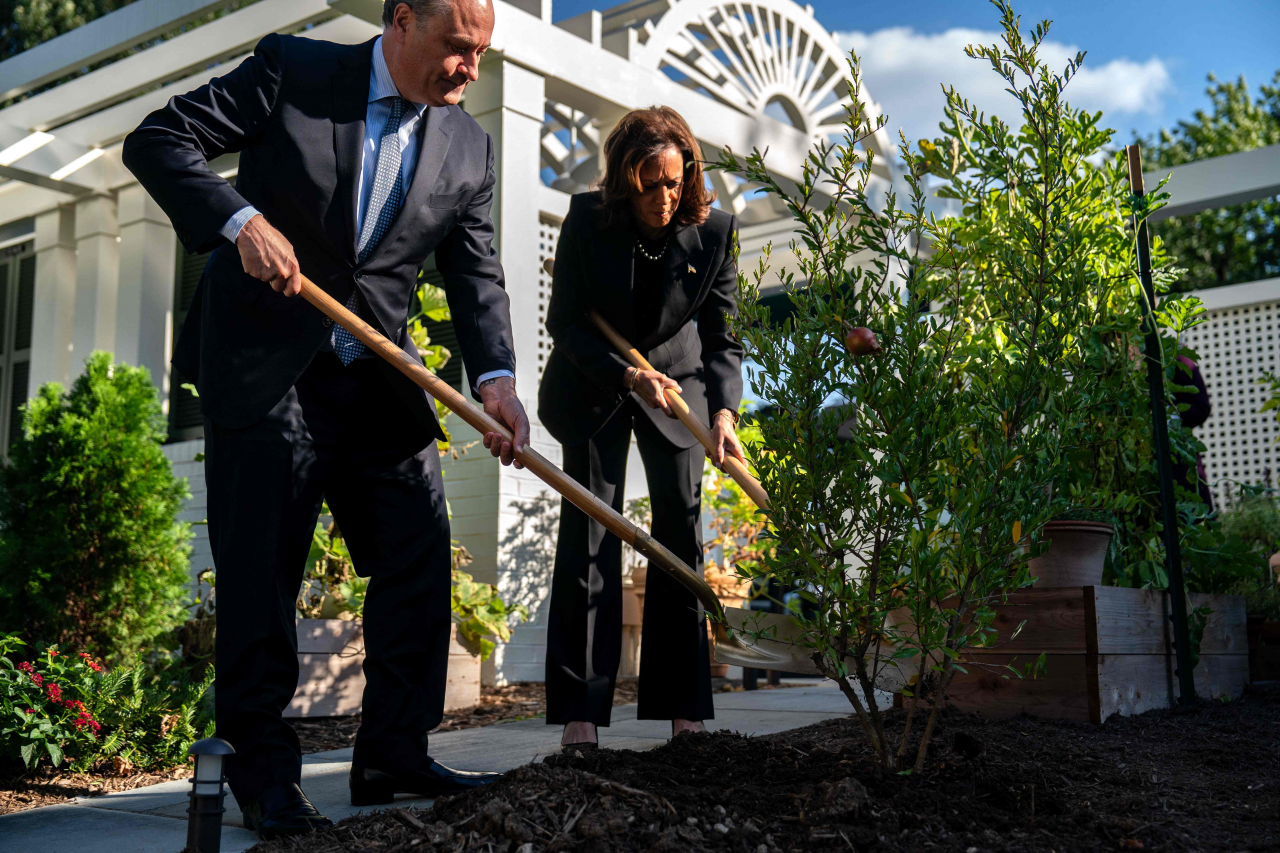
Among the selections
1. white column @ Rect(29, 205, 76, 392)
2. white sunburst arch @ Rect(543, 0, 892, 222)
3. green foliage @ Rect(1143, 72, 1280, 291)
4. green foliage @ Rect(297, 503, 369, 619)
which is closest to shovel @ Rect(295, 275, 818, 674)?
green foliage @ Rect(297, 503, 369, 619)

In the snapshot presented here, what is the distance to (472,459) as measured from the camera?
5.32m

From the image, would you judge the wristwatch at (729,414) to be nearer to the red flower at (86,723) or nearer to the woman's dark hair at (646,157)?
the woman's dark hair at (646,157)

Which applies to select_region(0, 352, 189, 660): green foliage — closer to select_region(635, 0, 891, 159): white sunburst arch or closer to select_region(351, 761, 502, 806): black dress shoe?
select_region(351, 761, 502, 806): black dress shoe

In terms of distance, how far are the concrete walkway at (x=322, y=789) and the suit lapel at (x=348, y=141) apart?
1.17m

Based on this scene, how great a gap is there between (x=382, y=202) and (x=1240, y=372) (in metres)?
10.1

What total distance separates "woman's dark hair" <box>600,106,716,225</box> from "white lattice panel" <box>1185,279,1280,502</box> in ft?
28.9

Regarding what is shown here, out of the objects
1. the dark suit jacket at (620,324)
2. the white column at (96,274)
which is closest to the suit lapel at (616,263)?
the dark suit jacket at (620,324)

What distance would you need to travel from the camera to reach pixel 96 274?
8.11m

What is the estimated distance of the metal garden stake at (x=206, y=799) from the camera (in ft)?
4.94

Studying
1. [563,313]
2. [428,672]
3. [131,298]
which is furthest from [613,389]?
[131,298]

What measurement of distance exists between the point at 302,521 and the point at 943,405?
1285 mm

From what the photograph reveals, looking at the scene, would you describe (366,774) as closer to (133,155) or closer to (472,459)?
(133,155)

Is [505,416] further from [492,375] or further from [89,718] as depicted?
[89,718]

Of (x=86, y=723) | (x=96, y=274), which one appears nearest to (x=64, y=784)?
(x=86, y=723)
